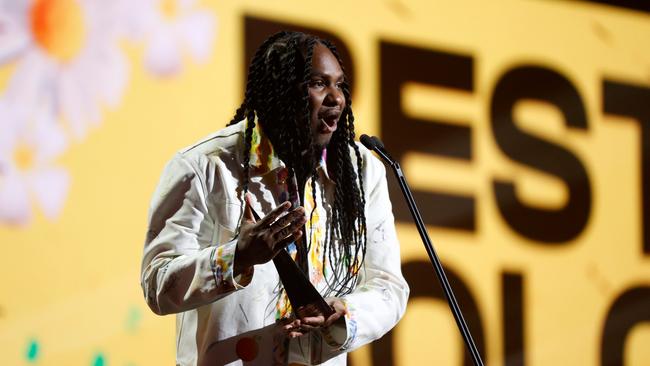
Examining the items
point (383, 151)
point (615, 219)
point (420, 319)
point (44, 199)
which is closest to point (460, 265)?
point (420, 319)

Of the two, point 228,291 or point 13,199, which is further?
point 13,199

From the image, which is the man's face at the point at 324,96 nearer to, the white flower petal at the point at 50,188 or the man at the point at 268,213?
the man at the point at 268,213

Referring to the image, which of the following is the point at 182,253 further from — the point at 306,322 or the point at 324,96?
the point at 324,96

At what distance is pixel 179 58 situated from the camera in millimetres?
3434

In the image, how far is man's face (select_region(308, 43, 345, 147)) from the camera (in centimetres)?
218

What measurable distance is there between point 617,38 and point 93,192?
2371mm

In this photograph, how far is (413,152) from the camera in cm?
390

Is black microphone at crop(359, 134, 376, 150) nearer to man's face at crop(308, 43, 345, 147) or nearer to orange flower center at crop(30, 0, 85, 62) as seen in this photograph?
man's face at crop(308, 43, 345, 147)

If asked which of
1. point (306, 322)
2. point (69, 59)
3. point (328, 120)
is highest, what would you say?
point (69, 59)

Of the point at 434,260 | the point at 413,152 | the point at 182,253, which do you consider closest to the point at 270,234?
the point at 182,253

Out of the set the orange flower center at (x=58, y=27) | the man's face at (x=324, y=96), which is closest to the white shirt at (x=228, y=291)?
the man's face at (x=324, y=96)

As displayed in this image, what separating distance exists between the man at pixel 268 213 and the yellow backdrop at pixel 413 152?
1095 mm

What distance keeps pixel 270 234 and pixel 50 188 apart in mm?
1536

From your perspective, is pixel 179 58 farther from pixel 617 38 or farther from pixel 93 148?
pixel 617 38
